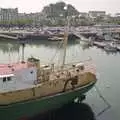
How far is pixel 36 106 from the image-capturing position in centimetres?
2436

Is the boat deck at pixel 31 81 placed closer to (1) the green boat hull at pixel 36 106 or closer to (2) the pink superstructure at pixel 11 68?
(2) the pink superstructure at pixel 11 68

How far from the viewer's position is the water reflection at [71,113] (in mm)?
25219

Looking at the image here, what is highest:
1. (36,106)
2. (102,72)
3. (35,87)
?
(35,87)

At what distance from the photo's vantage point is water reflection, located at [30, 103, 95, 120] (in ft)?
82.7

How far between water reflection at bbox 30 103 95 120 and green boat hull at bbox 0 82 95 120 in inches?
21.0

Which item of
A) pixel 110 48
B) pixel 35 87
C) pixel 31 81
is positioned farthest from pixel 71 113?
pixel 110 48

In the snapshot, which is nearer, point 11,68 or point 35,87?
point 35,87

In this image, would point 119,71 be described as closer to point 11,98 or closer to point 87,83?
point 87,83

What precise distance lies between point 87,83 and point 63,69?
2597mm

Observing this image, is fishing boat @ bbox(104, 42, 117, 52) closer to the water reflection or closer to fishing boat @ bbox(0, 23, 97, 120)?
fishing boat @ bbox(0, 23, 97, 120)

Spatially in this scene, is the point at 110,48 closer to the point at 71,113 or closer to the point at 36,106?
the point at 71,113

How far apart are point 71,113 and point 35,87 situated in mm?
4352

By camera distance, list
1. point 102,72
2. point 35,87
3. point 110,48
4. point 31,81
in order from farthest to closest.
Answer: point 110,48 → point 102,72 → point 31,81 → point 35,87

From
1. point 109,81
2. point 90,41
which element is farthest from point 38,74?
point 90,41
